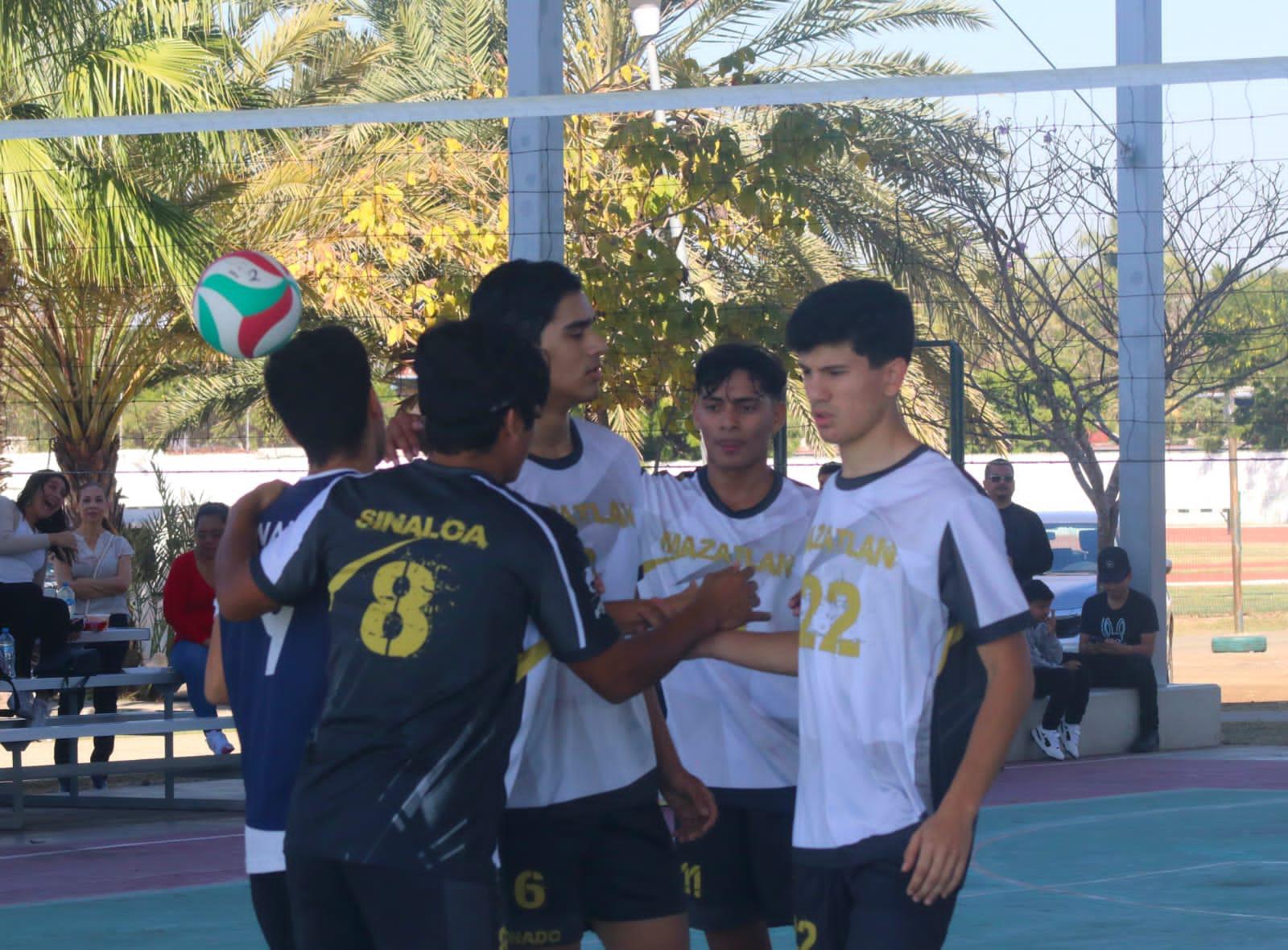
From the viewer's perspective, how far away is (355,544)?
2.67 meters

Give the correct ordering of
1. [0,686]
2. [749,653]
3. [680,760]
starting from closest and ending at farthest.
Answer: [749,653], [680,760], [0,686]

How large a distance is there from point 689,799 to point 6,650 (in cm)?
612

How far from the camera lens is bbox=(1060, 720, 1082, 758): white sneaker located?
1034 centimetres

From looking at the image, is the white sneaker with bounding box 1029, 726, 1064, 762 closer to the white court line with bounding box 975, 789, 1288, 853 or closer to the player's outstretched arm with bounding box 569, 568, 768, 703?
the white court line with bounding box 975, 789, 1288, 853

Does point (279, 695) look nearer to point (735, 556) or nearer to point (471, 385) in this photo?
point (471, 385)

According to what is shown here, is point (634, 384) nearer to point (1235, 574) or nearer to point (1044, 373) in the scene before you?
point (1044, 373)

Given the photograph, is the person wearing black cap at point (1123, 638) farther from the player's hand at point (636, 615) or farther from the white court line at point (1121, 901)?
the player's hand at point (636, 615)

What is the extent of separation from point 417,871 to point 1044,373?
10.1m

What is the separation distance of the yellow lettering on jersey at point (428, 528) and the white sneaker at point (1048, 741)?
8.24m

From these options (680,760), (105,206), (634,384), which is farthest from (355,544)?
(105,206)

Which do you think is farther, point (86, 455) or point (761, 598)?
point (86, 455)

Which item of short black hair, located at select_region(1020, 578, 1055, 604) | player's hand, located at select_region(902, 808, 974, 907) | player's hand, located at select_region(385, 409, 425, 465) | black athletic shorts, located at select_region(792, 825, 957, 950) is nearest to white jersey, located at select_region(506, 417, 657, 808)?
player's hand, located at select_region(385, 409, 425, 465)

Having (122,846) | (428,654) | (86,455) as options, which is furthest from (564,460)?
(86,455)

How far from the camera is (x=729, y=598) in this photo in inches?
122
